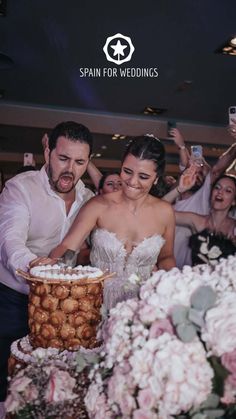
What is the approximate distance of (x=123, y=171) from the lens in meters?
1.88

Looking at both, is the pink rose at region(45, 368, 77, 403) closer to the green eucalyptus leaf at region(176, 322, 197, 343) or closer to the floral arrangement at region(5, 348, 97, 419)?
the floral arrangement at region(5, 348, 97, 419)

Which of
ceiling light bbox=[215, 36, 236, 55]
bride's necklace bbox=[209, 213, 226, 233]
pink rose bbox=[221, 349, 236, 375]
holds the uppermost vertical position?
ceiling light bbox=[215, 36, 236, 55]

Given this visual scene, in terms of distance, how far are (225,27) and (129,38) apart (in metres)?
0.73

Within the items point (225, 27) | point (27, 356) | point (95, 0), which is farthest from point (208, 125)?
point (27, 356)

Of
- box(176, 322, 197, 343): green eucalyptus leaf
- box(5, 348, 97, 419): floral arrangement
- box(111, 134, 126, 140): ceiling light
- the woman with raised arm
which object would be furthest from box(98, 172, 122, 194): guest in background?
box(111, 134, 126, 140): ceiling light

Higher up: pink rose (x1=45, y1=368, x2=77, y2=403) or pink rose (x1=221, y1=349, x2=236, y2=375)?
pink rose (x1=221, y1=349, x2=236, y2=375)

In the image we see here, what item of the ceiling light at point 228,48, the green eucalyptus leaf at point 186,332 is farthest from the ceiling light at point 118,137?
the green eucalyptus leaf at point 186,332

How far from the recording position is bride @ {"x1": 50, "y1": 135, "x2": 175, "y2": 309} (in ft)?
6.30

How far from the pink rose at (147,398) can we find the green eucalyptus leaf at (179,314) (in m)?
0.11

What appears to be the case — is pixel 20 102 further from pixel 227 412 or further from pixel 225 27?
pixel 227 412

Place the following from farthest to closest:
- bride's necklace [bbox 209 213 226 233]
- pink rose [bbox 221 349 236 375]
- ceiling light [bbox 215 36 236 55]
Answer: ceiling light [bbox 215 36 236 55] → bride's necklace [bbox 209 213 226 233] → pink rose [bbox 221 349 236 375]

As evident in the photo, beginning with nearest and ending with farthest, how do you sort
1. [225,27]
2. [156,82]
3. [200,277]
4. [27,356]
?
[200,277] < [27,356] < [225,27] < [156,82]

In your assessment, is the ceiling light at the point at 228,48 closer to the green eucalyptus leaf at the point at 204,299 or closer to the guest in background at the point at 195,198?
the guest in background at the point at 195,198

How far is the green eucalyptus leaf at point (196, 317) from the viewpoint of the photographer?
2.32 ft
